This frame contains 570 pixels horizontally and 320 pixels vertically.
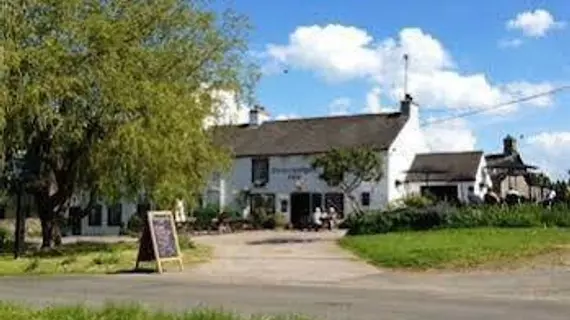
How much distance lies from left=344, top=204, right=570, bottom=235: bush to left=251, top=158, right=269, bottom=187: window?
2218 cm

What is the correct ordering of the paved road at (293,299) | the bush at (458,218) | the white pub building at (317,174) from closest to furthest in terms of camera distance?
the paved road at (293,299)
the bush at (458,218)
the white pub building at (317,174)

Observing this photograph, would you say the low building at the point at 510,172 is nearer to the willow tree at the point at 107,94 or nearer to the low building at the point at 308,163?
the low building at the point at 308,163

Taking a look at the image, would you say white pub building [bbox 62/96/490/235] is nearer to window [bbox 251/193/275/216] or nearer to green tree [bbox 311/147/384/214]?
window [bbox 251/193/275/216]

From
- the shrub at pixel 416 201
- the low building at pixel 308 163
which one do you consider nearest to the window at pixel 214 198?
the low building at pixel 308 163

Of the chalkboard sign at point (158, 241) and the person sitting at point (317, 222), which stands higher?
the person sitting at point (317, 222)

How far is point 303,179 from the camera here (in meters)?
59.7

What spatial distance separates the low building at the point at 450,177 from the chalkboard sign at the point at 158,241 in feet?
106

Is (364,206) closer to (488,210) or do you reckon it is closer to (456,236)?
(488,210)

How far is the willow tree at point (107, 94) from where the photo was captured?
29.4 meters

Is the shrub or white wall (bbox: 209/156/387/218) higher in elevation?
white wall (bbox: 209/156/387/218)

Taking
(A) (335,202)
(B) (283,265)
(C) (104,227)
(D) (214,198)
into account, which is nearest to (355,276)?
(B) (283,265)

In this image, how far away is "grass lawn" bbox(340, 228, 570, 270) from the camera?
989 inches

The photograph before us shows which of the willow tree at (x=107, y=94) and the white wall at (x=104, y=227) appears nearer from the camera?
the willow tree at (x=107, y=94)

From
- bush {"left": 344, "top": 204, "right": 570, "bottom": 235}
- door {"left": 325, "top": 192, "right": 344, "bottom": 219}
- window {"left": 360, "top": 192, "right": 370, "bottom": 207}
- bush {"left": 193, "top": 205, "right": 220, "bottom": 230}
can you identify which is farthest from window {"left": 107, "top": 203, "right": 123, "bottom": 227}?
bush {"left": 344, "top": 204, "right": 570, "bottom": 235}
